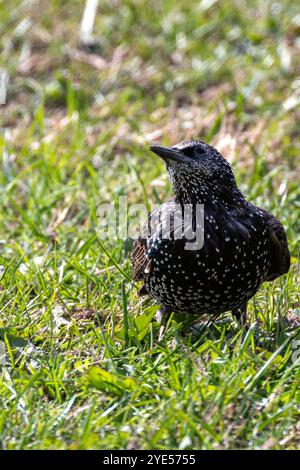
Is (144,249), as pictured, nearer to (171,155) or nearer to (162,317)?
(162,317)

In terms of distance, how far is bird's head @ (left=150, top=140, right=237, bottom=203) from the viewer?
16.3 feet

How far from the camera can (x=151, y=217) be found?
5320 millimetres


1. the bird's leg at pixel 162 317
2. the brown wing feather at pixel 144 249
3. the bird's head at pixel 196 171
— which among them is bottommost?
the bird's leg at pixel 162 317

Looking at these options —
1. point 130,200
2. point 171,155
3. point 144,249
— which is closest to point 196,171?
point 171,155

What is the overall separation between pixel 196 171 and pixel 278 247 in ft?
2.33

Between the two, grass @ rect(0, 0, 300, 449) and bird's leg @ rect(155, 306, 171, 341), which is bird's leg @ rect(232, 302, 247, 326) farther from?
bird's leg @ rect(155, 306, 171, 341)

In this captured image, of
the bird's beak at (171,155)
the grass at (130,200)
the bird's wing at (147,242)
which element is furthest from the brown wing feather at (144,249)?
the bird's beak at (171,155)

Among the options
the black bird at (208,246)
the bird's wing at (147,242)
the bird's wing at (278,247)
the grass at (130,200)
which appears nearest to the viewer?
the grass at (130,200)

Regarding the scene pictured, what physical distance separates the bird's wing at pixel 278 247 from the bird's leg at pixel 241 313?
35cm

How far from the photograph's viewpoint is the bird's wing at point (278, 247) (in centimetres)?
520

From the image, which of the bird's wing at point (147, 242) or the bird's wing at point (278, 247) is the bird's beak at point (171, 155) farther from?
the bird's wing at point (278, 247)

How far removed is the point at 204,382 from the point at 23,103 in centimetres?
502
